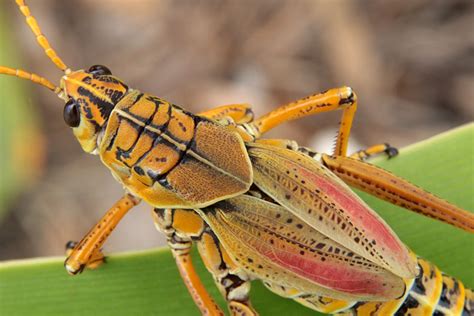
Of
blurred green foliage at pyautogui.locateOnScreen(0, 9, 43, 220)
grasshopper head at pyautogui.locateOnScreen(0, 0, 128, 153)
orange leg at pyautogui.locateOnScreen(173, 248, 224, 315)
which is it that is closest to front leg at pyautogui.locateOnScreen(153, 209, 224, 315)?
orange leg at pyautogui.locateOnScreen(173, 248, 224, 315)

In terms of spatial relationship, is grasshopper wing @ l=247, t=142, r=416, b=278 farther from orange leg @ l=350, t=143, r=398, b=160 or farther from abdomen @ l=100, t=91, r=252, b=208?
orange leg @ l=350, t=143, r=398, b=160

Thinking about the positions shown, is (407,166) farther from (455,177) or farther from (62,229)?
(62,229)

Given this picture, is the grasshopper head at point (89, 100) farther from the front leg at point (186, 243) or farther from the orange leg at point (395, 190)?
the orange leg at point (395, 190)

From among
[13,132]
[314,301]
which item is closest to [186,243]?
[314,301]

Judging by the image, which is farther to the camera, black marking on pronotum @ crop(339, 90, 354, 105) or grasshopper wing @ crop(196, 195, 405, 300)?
black marking on pronotum @ crop(339, 90, 354, 105)

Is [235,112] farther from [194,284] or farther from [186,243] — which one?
[194,284]

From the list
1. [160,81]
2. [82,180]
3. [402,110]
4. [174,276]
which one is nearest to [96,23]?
[160,81]
